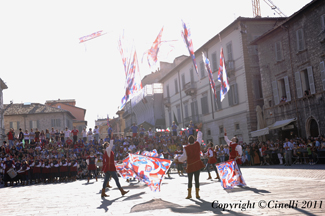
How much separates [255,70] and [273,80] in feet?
11.2

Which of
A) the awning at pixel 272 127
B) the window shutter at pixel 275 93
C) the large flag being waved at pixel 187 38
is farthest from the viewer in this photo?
the window shutter at pixel 275 93

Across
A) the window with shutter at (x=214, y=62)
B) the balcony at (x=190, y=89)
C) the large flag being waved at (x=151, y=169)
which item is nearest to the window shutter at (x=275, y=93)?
the window with shutter at (x=214, y=62)

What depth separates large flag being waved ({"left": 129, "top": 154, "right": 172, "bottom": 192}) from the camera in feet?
39.8

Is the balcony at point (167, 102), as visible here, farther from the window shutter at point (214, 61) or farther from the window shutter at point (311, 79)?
the window shutter at point (311, 79)

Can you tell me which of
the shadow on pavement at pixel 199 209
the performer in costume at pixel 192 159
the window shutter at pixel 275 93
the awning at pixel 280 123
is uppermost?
the window shutter at pixel 275 93

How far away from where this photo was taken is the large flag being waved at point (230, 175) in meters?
12.6

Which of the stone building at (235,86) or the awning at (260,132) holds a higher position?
the stone building at (235,86)

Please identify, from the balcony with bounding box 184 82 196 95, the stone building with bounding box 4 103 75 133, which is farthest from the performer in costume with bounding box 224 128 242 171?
the stone building with bounding box 4 103 75 133

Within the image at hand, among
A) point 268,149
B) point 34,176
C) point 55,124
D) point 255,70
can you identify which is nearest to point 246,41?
point 255,70

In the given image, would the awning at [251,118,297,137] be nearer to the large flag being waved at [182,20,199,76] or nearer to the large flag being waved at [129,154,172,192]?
the large flag being waved at [182,20,199,76]

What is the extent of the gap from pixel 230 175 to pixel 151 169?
272cm

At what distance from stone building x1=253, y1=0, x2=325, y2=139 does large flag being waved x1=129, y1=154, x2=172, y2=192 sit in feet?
58.5

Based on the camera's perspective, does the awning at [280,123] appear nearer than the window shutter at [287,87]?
Yes

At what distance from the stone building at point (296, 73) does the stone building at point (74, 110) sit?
60.5 metres
